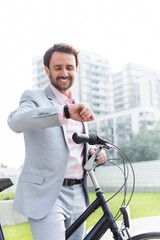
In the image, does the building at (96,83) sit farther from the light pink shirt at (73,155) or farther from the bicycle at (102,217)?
the bicycle at (102,217)

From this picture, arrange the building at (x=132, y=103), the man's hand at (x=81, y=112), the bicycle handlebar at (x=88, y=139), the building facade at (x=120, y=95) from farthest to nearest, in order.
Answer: the building at (x=132, y=103), the building facade at (x=120, y=95), the bicycle handlebar at (x=88, y=139), the man's hand at (x=81, y=112)

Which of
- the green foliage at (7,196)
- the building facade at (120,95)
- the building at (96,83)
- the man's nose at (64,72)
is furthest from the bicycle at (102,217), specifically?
the building facade at (120,95)

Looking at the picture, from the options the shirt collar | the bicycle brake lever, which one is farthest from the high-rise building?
the bicycle brake lever

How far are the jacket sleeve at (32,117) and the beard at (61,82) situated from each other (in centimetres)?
14

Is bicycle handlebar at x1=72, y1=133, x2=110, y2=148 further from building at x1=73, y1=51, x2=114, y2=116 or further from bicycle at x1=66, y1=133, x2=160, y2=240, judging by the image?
building at x1=73, y1=51, x2=114, y2=116

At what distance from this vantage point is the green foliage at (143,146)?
4992 millimetres

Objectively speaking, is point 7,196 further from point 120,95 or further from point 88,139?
point 120,95

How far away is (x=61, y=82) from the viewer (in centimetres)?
123

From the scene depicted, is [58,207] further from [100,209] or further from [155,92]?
[155,92]

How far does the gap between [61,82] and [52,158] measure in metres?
0.26

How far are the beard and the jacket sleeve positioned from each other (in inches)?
5.6

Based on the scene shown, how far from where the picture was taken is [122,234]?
3.68 ft

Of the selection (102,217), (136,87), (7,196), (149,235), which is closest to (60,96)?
(102,217)

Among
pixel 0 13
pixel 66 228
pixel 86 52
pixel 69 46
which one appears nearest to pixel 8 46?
pixel 0 13
